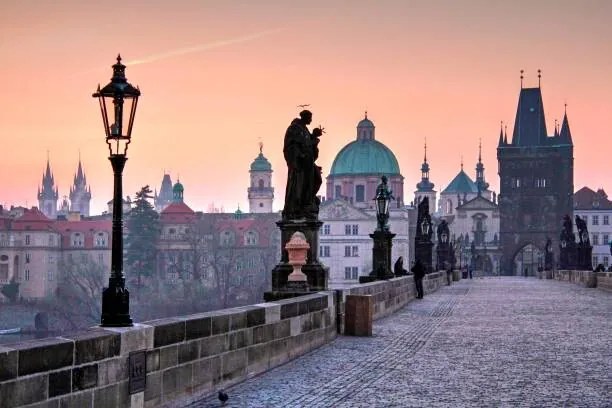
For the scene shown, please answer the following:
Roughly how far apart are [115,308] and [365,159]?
173m

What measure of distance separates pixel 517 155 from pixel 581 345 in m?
134

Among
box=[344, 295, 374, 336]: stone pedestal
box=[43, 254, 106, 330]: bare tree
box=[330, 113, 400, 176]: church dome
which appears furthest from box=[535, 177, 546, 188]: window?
box=[344, 295, 374, 336]: stone pedestal

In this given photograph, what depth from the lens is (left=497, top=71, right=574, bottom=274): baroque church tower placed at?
147625 mm

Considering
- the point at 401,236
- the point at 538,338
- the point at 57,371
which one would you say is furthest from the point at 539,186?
the point at 57,371

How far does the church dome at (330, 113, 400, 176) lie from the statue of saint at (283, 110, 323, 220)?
159822mm

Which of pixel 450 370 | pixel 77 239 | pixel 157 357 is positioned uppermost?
pixel 77 239

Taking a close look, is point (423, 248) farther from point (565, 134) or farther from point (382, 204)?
point (565, 134)

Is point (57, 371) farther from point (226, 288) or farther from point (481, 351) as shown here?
point (226, 288)

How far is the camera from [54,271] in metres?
167

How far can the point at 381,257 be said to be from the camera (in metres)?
36.0

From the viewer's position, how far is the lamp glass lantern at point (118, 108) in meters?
12.0

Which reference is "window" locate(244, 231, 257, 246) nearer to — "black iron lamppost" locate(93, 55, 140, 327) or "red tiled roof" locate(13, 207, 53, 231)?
"red tiled roof" locate(13, 207, 53, 231)

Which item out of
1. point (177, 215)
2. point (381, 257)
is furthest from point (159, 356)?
point (177, 215)

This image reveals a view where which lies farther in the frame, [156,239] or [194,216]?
[194,216]
